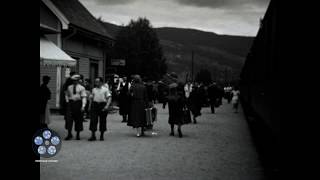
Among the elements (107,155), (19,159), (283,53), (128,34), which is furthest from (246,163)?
(128,34)

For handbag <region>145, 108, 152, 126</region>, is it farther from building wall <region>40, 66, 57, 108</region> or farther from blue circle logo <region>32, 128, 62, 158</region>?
building wall <region>40, 66, 57, 108</region>

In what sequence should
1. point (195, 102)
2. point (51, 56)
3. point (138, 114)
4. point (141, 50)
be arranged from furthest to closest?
point (141, 50)
point (195, 102)
point (138, 114)
point (51, 56)

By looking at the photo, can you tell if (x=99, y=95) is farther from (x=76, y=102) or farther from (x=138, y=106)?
(x=138, y=106)

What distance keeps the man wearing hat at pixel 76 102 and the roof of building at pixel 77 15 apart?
11.5 metres

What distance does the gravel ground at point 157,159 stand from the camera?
7.45m

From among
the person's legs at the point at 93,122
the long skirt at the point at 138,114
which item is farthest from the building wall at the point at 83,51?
the person's legs at the point at 93,122

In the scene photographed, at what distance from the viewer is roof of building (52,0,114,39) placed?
2461 cm

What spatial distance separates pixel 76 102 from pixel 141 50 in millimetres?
57792

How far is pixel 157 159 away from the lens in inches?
361

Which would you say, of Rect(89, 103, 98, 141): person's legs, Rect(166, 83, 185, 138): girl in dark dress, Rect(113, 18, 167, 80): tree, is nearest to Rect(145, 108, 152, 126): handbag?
Rect(166, 83, 185, 138): girl in dark dress

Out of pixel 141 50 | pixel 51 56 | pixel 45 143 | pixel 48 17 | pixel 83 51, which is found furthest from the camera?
pixel 141 50

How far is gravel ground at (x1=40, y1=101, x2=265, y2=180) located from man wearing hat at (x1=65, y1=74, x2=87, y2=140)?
0.45m

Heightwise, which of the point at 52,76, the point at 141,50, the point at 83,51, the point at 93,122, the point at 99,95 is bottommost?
the point at 93,122

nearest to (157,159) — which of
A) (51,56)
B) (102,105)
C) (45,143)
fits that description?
(102,105)
